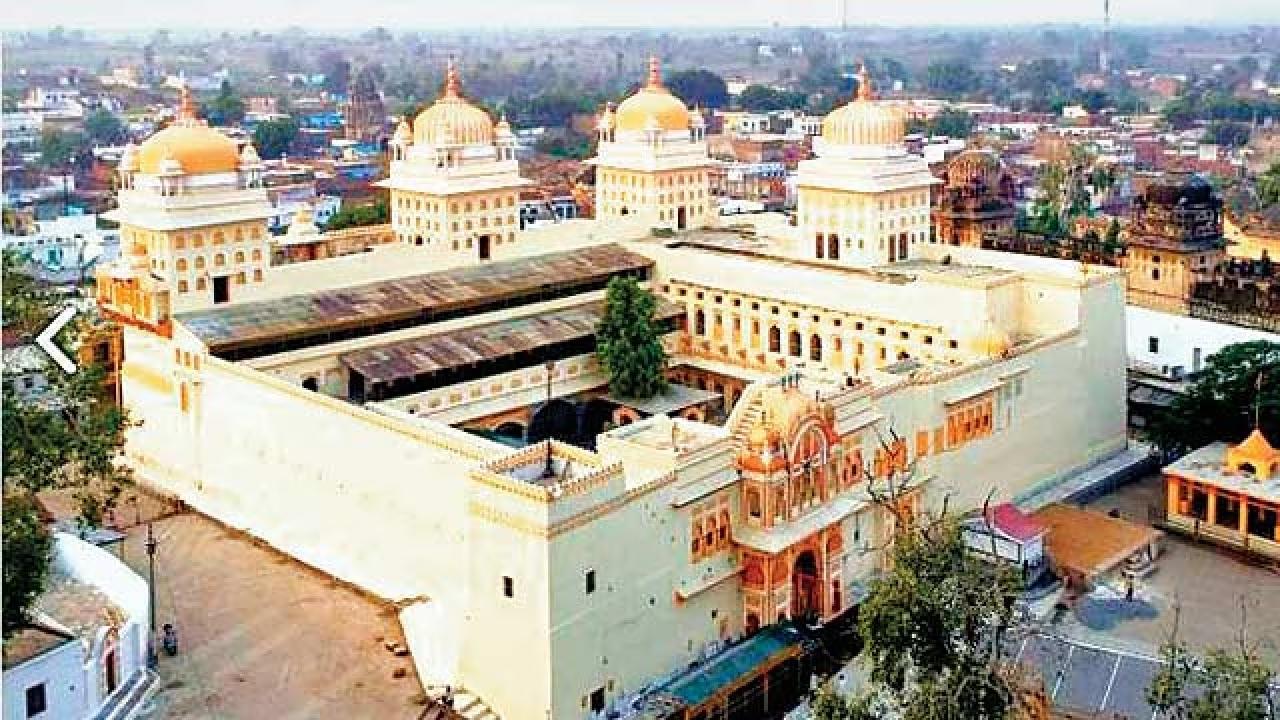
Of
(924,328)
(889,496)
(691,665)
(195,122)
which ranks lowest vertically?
(691,665)

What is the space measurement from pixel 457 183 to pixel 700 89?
67.2 metres

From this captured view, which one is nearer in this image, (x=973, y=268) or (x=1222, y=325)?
(x=973, y=268)

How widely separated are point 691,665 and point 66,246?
30.6 meters

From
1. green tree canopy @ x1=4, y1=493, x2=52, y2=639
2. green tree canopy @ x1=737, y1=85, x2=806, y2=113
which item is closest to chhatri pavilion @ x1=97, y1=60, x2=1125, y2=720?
green tree canopy @ x1=4, y1=493, x2=52, y2=639

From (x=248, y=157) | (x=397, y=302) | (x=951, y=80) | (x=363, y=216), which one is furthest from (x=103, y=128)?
(x=951, y=80)

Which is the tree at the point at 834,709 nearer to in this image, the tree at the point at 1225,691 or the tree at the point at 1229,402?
the tree at the point at 1225,691

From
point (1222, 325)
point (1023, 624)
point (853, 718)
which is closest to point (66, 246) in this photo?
point (1222, 325)

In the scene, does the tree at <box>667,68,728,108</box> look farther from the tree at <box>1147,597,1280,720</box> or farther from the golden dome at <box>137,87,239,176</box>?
the tree at <box>1147,597,1280,720</box>

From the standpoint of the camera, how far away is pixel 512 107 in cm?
8644

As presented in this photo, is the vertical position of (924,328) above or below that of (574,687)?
above

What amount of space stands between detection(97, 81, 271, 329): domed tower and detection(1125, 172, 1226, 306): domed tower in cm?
1926

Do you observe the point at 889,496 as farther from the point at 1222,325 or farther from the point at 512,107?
the point at 512,107

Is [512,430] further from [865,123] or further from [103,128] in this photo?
[103,128]

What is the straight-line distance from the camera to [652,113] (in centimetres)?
2903
